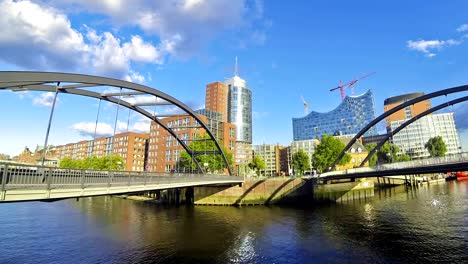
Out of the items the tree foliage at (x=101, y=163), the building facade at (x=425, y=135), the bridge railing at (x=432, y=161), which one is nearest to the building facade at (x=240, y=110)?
the tree foliage at (x=101, y=163)

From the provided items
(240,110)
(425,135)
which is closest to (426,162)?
(425,135)

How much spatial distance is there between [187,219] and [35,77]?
94.5 ft

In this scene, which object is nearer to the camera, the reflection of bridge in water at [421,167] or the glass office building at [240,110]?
the reflection of bridge in water at [421,167]

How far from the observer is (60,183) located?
15.3 meters

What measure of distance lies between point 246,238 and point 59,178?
19.0m

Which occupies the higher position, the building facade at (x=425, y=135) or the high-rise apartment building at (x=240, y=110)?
the high-rise apartment building at (x=240, y=110)

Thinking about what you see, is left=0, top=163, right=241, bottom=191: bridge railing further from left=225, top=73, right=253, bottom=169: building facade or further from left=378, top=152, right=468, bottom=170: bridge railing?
left=225, top=73, right=253, bottom=169: building facade

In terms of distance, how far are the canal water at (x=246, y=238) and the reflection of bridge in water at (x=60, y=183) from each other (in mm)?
6448

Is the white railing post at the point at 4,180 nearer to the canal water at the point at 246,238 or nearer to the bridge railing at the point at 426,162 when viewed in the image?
the canal water at the point at 246,238

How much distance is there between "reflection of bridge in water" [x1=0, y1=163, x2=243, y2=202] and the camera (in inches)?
499

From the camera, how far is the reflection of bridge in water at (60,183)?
1268 cm

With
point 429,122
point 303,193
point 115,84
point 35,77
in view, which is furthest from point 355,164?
point 35,77

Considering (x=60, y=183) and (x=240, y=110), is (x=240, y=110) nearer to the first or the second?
(x=240, y=110)

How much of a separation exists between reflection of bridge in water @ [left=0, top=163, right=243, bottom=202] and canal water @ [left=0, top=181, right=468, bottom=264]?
645 centimetres
